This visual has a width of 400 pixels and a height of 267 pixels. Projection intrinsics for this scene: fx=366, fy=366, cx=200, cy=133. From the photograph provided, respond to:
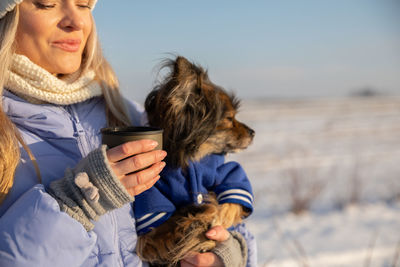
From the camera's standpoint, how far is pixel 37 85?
1.78 m

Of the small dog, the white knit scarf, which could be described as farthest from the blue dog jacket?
the white knit scarf

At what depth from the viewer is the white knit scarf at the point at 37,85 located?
176 cm

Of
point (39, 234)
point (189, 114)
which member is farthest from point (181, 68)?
point (39, 234)

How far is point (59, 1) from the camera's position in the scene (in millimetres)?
1786

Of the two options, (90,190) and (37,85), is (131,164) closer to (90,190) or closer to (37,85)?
(90,190)

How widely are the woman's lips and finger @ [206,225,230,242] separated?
4.01ft

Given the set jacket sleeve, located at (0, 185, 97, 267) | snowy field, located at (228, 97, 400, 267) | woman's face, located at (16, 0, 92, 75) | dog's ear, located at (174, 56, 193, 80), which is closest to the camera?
jacket sleeve, located at (0, 185, 97, 267)

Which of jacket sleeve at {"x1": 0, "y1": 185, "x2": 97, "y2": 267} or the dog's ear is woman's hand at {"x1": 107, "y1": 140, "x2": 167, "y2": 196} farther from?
the dog's ear

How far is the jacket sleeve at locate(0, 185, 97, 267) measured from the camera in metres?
1.35

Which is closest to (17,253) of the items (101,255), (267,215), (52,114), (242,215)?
(101,255)

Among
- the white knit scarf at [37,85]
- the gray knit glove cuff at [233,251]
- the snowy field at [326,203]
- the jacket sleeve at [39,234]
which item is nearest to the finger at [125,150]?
the jacket sleeve at [39,234]

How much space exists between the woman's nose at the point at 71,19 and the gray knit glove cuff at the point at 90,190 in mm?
718

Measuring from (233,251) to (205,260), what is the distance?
0.17m

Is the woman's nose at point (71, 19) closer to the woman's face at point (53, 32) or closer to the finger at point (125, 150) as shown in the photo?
the woman's face at point (53, 32)
